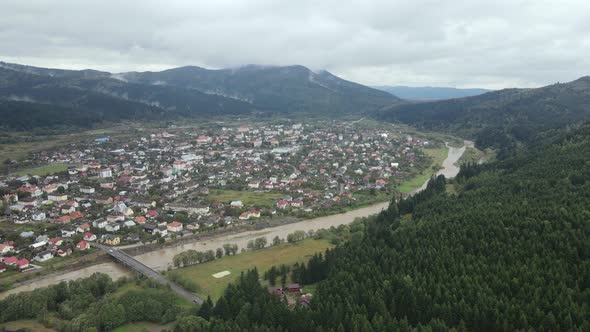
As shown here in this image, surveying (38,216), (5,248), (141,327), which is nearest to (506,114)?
(38,216)

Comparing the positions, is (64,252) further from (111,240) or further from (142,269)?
(142,269)

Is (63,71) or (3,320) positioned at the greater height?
(63,71)

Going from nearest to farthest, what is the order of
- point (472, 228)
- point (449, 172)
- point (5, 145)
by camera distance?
point (472, 228) → point (449, 172) → point (5, 145)

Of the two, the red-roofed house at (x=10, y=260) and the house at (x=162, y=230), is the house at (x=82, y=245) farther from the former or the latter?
the house at (x=162, y=230)

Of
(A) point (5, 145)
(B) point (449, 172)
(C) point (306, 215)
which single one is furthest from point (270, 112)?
(C) point (306, 215)

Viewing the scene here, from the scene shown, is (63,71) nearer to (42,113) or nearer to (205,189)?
(42,113)
